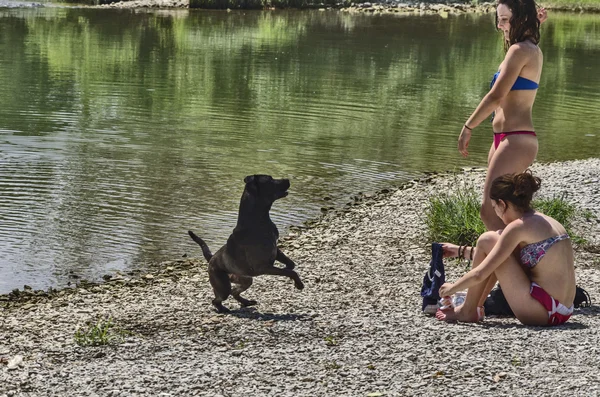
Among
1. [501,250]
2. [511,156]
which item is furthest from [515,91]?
[501,250]

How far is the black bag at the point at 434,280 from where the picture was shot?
7242 mm

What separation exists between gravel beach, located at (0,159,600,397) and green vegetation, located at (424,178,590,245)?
16.4 inches

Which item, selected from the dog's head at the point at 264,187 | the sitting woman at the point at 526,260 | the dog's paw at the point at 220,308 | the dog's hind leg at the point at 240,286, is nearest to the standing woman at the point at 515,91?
the sitting woman at the point at 526,260

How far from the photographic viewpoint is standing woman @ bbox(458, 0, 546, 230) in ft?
23.3

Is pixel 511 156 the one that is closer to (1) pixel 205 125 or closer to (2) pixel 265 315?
(2) pixel 265 315

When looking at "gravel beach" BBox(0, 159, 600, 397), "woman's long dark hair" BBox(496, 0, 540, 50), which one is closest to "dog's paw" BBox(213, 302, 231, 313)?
"gravel beach" BBox(0, 159, 600, 397)

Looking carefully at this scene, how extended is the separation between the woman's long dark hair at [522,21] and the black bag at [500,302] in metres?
1.87

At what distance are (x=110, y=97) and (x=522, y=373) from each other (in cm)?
1728

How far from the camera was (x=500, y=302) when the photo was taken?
7.18 metres

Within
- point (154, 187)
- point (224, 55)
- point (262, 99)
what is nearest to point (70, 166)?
point (154, 187)

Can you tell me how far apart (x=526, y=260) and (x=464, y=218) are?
3444 millimetres

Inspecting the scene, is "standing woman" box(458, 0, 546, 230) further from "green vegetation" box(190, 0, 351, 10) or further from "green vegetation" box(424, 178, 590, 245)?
"green vegetation" box(190, 0, 351, 10)

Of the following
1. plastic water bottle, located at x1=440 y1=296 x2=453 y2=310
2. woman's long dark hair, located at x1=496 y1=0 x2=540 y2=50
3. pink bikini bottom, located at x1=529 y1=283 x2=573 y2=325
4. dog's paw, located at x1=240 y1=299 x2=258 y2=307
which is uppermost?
woman's long dark hair, located at x1=496 y1=0 x2=540 y2=50

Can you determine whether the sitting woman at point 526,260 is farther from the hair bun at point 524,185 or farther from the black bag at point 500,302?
the black bag at point 500,302
